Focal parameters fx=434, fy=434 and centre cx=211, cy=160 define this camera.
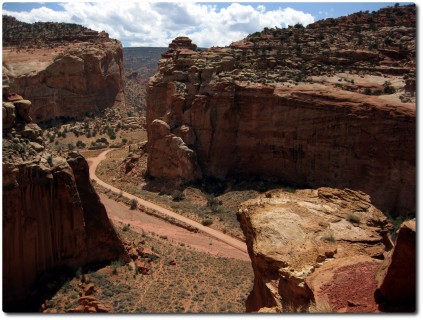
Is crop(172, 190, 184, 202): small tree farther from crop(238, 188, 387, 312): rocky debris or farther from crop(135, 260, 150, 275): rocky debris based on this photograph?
crop(238, 188, 387, 312): rocky debris

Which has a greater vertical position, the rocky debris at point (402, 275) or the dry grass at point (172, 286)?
the rocky debris at point (402, 275)

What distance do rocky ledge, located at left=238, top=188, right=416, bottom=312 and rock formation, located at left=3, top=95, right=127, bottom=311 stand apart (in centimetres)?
707

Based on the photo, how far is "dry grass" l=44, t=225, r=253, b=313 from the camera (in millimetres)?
16641

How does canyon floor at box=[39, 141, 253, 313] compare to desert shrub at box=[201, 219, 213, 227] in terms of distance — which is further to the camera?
desert shrub at box=[201, 219, 213, 227]

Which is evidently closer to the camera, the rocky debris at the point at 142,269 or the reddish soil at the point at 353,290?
the reddish soil at the point at 353,290

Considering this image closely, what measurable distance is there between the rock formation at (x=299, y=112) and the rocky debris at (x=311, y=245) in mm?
14181

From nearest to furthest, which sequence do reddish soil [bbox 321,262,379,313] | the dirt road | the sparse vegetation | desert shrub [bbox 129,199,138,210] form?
1. reddish soil [bbox 321,262,379,313]
2. the sparse vegetation
3. the dirt road
4. desert shrub [bbox 129,199,138,210]

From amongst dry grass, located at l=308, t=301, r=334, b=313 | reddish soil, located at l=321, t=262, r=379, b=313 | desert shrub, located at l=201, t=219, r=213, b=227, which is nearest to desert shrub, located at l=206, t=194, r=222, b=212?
desert shrub, located at l=201, t=219, r=213, b=227

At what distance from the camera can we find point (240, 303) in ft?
59.4

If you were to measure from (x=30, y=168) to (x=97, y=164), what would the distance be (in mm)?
29306

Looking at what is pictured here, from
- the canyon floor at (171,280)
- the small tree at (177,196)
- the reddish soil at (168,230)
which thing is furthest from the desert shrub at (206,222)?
the small tree at (177,196)

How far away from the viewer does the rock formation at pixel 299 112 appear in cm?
2766

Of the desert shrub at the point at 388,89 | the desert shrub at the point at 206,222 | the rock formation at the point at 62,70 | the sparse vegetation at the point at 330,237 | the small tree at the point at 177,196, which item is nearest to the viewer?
the sparse vegetation at the point at 330,237

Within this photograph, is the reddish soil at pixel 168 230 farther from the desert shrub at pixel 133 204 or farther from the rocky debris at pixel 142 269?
the rocky debris at pixel 142 269
